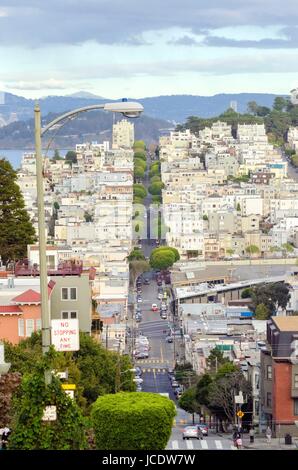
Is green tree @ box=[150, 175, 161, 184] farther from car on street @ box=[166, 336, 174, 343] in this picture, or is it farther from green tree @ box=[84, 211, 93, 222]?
car on street @ box=[166, 336, 174, 343]

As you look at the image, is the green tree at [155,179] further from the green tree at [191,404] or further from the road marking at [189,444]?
the road marking at [189,444]

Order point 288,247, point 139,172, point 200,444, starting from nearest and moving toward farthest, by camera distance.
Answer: point 200,444, point 288,247, point 139,172

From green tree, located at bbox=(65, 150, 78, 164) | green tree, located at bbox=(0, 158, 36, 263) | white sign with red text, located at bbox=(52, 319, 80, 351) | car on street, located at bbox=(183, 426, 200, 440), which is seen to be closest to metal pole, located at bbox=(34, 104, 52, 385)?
white sign with red text, located at bbox=(52, 319, 80, 351)

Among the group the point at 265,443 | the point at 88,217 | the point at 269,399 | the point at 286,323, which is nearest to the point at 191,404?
the point at 286,323

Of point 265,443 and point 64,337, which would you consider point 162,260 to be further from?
point 64,337

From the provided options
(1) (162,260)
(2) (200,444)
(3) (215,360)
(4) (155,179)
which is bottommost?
(1) (162,260)
